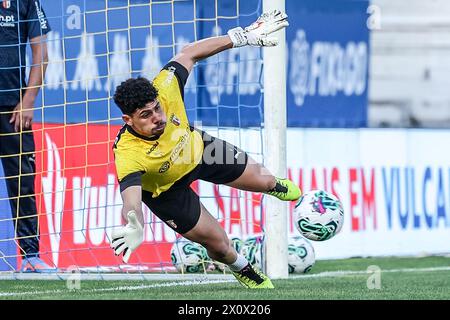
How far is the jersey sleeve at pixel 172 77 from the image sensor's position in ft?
27.1

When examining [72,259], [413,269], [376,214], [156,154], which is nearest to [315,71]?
[376,214]

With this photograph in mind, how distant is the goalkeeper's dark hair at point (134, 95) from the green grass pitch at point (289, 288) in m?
1.28

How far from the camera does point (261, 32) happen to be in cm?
862

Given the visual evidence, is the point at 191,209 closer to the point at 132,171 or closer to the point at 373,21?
the point at 132,171

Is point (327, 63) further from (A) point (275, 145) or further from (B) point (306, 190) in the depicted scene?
(A) point (275, 145)

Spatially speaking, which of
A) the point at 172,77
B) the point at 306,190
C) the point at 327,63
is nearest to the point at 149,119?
the point at 172,77

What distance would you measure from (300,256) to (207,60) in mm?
2500

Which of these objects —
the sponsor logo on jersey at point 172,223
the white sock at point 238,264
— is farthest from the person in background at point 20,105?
the white sock at point 238,264

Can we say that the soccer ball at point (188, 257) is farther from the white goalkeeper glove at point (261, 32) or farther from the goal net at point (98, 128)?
the white goalkeeper glove at point (261, 32)

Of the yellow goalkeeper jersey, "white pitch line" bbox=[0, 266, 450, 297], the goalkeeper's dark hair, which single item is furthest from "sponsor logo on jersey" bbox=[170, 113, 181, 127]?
"white pitch line" bbox=[0, 266, 450, 297]

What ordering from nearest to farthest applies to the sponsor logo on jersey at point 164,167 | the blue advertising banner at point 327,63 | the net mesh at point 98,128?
the sponsor logo on jersey at point 164,167 → the net mesh at point 98,128 → the blue advertising banner at point 327,63

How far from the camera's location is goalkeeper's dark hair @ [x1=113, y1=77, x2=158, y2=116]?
7715mm

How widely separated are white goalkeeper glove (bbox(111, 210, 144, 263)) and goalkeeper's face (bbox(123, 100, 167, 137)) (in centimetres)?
93

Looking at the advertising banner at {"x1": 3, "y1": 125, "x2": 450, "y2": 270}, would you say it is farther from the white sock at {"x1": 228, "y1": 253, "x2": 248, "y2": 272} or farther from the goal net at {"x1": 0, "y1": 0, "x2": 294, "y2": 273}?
the white sock at {"x1": 228, "y1": 253, "x2": 248, "y2": 272}
